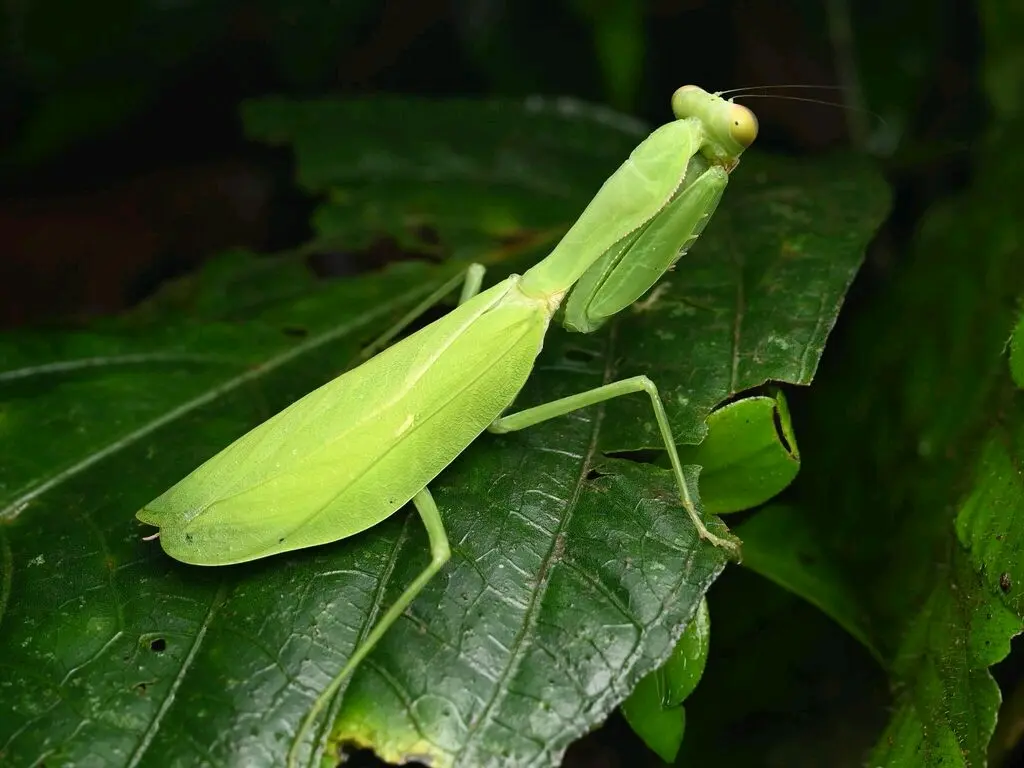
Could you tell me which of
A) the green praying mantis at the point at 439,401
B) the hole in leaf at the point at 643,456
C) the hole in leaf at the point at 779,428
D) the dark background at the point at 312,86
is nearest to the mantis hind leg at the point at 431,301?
the green praying mantis at the point at 439,401

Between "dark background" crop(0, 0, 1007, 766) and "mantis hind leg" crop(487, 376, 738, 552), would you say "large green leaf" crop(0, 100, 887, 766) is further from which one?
"dark background" crop(0, 0, 1007, 766)

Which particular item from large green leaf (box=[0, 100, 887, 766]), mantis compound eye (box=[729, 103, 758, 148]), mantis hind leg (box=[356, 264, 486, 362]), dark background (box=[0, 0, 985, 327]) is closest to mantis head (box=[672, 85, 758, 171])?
mantis compound eye (box=[729, 103, 758, 148])

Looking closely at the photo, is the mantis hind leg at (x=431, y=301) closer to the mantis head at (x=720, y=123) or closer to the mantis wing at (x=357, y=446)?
the mantis wing at (x=357, y=446)

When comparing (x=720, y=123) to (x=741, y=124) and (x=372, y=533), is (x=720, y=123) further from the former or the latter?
(x=372, y=533)

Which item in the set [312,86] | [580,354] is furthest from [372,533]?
[312,86]

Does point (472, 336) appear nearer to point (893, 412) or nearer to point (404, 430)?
point (404, 430)
